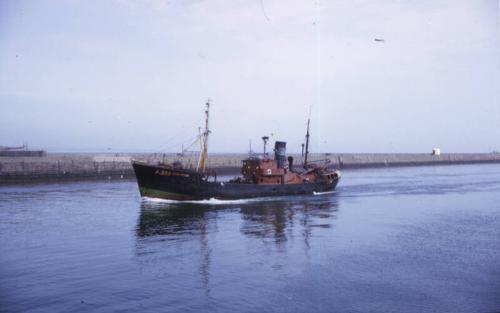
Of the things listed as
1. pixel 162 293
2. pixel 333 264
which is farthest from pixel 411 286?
pixel 162 293

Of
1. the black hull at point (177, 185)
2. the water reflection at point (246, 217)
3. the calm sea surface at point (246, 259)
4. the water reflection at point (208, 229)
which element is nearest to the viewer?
the calm sea surface at point (246, 259)

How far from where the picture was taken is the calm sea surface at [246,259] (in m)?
15.5

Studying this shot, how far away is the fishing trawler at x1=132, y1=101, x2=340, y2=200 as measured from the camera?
4347cm

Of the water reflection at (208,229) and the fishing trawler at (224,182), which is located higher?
the fishing trawler at (224,182)

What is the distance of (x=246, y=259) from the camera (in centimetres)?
2128

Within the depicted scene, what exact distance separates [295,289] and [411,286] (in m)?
4.54

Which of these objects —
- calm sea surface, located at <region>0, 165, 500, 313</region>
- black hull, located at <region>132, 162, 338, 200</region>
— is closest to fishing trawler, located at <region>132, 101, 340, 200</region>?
black hull, located at <region>132, 162, 338, 200</region>

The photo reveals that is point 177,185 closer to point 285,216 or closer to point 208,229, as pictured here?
point 285,216

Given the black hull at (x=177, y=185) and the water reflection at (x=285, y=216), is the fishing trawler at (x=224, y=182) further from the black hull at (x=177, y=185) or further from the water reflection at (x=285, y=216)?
the water reflection at (x=285, y=216)

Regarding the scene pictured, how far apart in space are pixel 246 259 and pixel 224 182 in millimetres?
25562

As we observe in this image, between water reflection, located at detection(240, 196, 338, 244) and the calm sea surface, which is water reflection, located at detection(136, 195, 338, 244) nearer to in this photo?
water reflection, located at detection(240, 196, 338, 244)

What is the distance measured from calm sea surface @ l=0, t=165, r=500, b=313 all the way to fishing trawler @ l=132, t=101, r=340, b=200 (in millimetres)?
3798

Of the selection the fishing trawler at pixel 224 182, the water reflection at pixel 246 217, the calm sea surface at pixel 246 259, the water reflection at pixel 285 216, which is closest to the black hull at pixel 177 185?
the fishing trawler at pixel 224 182

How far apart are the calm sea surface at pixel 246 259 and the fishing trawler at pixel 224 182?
380cm
